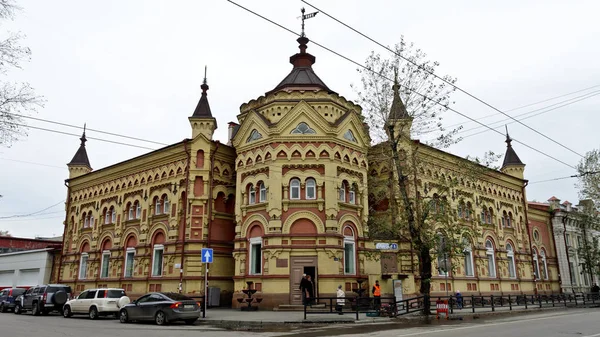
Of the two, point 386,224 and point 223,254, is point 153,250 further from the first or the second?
point 386,224

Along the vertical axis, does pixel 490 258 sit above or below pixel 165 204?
below

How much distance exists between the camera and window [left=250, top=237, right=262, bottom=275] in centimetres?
2675

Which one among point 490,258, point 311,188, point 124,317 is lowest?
point 124,317

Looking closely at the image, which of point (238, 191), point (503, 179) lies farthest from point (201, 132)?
point (503, 179)

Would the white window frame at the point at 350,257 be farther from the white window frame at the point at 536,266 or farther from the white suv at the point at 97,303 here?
the white window frame at the point at 536,266

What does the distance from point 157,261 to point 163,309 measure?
12.9 meters

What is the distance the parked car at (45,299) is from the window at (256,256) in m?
10.9

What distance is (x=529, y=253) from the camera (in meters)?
40.8

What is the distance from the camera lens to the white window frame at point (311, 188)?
87.4 ft

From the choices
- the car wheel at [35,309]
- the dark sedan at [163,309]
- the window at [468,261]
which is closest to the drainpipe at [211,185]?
the dark sedan at [163,309]

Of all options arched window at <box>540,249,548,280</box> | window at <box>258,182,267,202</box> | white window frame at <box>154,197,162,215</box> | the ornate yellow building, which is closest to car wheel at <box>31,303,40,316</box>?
the ornate yellow building

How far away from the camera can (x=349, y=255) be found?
26.9m

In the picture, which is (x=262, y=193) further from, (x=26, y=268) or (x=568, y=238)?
(x=568, y=238)

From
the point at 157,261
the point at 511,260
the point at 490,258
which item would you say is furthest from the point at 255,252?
the point at 511,260
